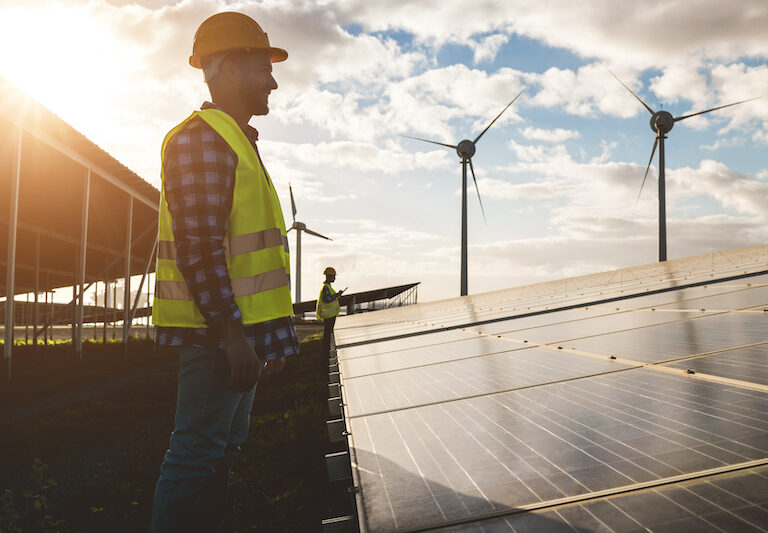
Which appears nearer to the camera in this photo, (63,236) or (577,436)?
(577,436)

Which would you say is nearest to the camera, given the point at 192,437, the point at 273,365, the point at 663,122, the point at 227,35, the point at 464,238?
the point at 192,437

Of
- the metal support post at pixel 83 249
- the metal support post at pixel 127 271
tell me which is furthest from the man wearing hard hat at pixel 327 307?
the metal support post at pixel 127 271

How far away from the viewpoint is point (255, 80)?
270 cm

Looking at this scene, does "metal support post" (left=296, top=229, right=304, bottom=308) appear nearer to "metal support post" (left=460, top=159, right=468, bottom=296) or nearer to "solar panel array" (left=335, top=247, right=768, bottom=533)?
"metal support post" (left=460, top=159, right=468, bottom=296)

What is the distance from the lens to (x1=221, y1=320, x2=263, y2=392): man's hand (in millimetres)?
2229

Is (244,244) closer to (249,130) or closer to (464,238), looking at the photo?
(249,130)

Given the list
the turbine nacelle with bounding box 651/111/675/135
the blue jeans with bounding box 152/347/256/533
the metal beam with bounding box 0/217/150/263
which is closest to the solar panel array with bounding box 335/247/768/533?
the blue jeans with bounding box 152/347/256/533

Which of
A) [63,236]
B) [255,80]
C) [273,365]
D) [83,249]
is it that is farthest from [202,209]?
[63,236]

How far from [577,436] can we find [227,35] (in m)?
2.34

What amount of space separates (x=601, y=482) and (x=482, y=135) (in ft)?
127

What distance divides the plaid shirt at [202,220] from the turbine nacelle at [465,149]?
37156 mm

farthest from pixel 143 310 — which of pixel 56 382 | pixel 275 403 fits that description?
pixel 275 403

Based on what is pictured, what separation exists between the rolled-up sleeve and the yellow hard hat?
18.8 inches

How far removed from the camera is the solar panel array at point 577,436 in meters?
1.57
